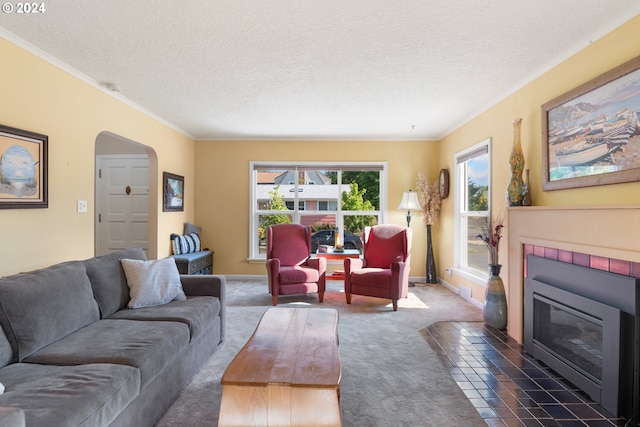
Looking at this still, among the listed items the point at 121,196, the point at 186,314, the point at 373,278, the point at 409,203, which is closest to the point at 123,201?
the point at 121,196

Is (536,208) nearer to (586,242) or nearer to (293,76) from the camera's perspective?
(586,242)

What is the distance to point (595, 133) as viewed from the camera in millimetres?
2508

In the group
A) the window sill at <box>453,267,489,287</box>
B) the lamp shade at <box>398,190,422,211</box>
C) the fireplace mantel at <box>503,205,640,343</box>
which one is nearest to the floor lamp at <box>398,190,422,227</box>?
the lamp shade at <box>398,190,422,211</box>

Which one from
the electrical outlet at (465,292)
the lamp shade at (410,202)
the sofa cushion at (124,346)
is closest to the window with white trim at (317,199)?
the lamp shade at (410,202)

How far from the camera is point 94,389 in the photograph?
1535 mm

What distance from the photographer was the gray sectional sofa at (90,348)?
57.9 inches

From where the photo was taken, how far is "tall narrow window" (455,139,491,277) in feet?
14.7

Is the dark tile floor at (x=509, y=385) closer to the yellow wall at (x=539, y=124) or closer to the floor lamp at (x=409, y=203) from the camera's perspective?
the yellow wall at (x=539, y=124)

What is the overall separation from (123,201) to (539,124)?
590cm

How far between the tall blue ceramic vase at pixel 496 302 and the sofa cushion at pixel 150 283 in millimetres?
3006

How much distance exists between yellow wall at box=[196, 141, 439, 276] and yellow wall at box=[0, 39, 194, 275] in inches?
84.5

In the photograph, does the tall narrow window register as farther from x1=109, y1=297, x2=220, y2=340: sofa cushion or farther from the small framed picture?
the small framed picture

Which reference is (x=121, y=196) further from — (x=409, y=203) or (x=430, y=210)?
(x=430, y=210)

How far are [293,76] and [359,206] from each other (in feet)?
10.7
